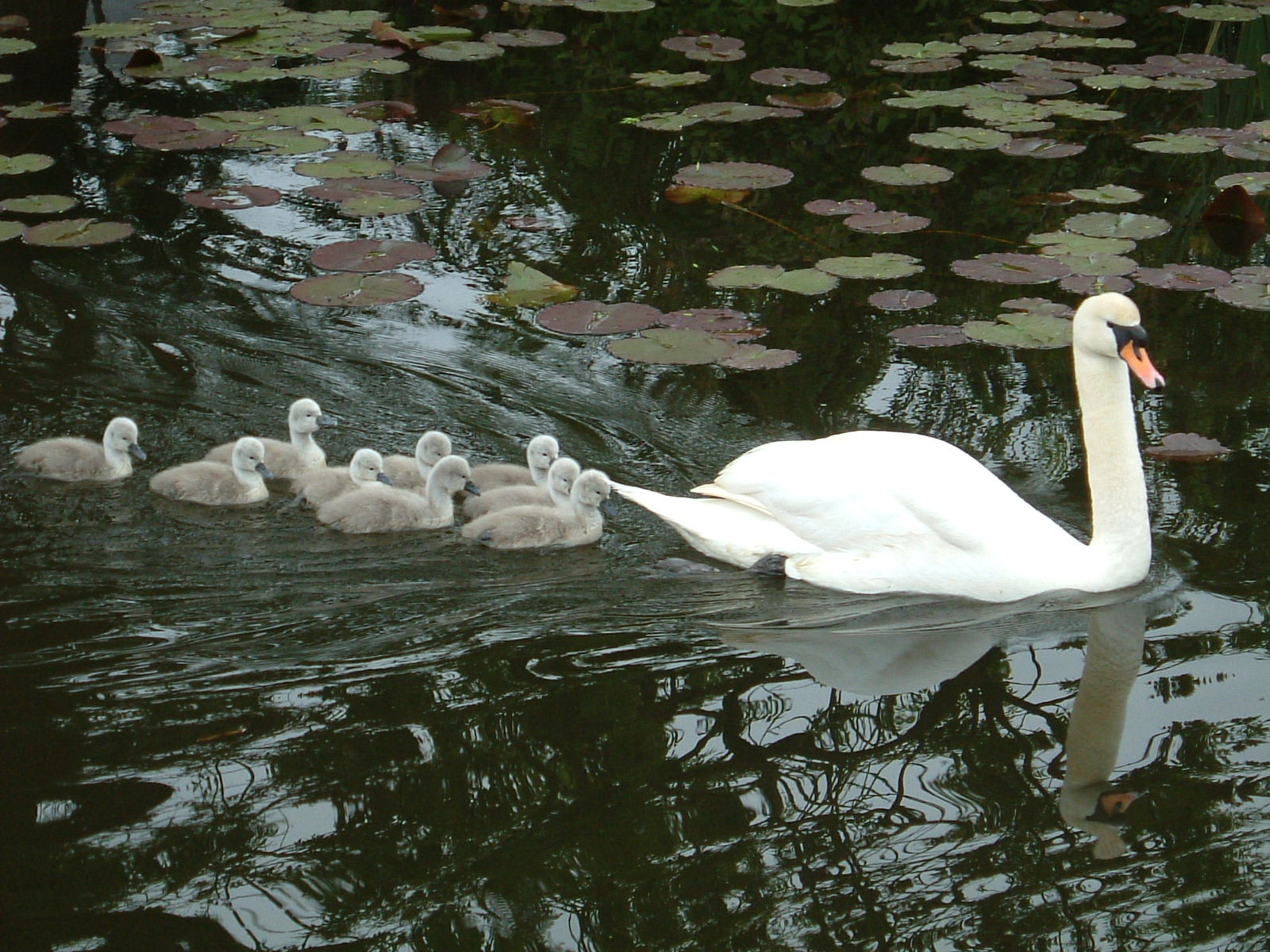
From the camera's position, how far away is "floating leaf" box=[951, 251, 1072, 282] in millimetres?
7207

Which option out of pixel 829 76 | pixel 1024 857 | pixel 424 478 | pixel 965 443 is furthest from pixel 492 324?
pixel 829 76

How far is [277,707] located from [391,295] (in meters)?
3.24

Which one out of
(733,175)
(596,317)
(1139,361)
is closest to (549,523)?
(596,317)

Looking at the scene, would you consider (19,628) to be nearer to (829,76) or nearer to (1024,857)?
(1024,857)

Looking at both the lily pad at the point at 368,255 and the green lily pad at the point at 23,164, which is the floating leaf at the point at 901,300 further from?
the green lily pad at the point at 23,164

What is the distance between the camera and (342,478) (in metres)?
5.80

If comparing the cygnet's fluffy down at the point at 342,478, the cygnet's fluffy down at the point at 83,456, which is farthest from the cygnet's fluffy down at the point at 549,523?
the cygnet's fluffy down at the point at 83,456

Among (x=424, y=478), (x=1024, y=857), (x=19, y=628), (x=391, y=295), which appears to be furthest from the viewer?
(x=391, y=295)

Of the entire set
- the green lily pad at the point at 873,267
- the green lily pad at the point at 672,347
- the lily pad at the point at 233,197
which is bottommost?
the green lily pad at the point at 672,347

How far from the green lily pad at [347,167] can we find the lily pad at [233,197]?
27 cm

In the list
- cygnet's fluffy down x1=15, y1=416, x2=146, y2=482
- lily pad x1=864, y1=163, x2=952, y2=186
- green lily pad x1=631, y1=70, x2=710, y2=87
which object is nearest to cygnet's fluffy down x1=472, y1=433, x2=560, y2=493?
cygnet's fluffy down x1=15, y1=416, x2=146, y2=482

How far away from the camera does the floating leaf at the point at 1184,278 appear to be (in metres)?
7.03

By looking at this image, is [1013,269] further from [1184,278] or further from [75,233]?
[75,233]

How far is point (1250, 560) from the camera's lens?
5043 mm
